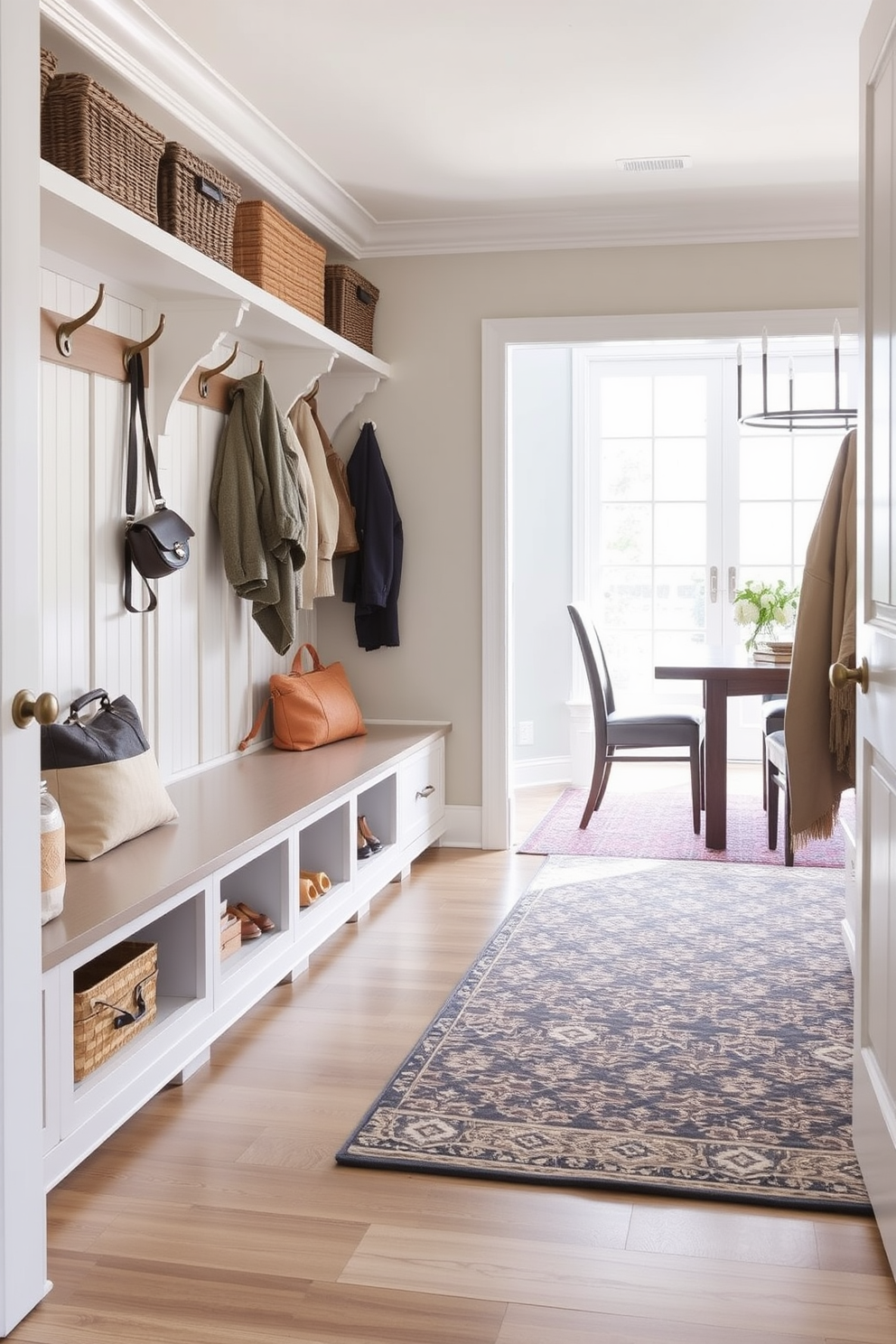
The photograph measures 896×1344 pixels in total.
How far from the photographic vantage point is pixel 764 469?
23.1 ft

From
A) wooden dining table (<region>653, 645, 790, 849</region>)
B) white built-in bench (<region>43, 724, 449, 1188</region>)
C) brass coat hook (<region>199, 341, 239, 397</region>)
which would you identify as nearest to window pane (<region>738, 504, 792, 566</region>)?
wooden dining table (<region>653, 645, 790, 849</region>)

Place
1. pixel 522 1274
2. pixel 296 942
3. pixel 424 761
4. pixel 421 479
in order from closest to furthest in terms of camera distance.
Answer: pixel 522 1274, pixel 296 942, pixel 424 761, pixel 421 479

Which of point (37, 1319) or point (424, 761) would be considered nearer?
point (37, 1319)

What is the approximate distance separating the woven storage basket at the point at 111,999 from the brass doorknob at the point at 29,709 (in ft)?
2.24

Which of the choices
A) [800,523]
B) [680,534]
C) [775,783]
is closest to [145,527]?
[775,783]

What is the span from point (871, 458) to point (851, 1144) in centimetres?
127

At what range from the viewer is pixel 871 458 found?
209cm

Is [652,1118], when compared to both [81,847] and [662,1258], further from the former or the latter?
[81,847]

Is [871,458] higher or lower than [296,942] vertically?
higher

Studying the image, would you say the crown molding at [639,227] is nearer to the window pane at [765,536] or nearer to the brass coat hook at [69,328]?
the brass coat hook at [69,328]

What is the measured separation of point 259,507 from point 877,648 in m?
2.35

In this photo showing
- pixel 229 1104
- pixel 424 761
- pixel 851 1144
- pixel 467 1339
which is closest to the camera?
pixel 467 1339

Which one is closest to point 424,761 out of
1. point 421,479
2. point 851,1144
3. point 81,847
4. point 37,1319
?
point 421,479

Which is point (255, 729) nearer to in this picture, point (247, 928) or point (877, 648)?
point (247, 928)
